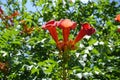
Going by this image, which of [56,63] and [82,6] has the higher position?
[82,6]

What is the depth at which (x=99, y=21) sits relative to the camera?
694cm

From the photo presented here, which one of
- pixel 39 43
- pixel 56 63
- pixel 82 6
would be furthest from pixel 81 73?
pixel 82 6

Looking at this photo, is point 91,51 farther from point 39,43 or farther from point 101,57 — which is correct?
point 39,43

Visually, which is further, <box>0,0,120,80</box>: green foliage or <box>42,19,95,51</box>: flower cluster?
<box>0,0,120,80</box>: green foliage

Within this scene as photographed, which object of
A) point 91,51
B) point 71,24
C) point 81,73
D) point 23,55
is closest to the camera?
point 71,24

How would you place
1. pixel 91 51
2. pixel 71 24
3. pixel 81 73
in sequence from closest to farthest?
pixel 71 24 → pixel 81 73 → pixel 91 51

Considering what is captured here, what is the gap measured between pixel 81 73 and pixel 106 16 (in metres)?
3.69

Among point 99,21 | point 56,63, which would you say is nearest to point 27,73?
point 56,63

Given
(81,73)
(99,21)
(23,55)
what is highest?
(99,21)

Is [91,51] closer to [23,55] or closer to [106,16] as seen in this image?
[23,55]

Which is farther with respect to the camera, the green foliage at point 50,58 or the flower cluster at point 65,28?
the green foliage at point 50,58

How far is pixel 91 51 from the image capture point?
367 cm

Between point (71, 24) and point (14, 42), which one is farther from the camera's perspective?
point (14, 42)

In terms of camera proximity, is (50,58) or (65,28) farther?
(50,58)
